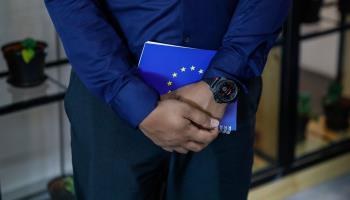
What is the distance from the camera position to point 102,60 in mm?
1089

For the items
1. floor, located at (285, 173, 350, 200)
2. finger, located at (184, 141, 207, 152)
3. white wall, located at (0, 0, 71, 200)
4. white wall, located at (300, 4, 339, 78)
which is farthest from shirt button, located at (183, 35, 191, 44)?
white wall, located at (300, 4, 339, 78)

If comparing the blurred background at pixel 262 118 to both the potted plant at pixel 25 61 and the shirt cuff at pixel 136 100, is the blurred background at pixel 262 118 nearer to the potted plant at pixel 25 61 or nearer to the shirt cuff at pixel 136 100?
the potted plant at pixel 25 61

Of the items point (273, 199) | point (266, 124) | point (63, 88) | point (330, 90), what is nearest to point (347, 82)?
point (330, 90)

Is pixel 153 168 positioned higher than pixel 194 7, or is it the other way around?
pixel 194 7

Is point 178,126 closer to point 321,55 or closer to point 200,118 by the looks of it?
point 200,118

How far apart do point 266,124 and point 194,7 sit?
4.42 ft

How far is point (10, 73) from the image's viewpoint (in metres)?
1.72

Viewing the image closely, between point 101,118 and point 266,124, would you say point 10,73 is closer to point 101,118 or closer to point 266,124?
point 101,118

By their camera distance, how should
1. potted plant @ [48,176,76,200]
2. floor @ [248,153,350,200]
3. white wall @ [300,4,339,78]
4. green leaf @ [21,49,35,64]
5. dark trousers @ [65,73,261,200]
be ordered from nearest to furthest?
dark trousers @ [65,73,261,200] → green leaf @ [21,49,35,64] → potted plant @ [48,176,76,200] → floor @ [248,153,350,200] → white wall @ [300,4,339,78]

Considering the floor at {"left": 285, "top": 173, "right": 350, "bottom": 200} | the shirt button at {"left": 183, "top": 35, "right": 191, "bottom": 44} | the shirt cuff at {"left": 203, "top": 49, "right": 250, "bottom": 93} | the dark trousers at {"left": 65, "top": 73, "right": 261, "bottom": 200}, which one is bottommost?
the floor at {"left": 285, "top": 173, "right": 350, "bottom": 200}

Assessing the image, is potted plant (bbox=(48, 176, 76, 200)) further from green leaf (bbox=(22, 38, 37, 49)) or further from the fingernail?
the fingernail

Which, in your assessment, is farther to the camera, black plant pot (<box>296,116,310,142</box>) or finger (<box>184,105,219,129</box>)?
black plant pot (<box>296,116,310,142</box>)

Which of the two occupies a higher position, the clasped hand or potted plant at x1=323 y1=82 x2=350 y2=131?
the clasped hand

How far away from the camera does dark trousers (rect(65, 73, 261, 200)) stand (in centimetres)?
118
